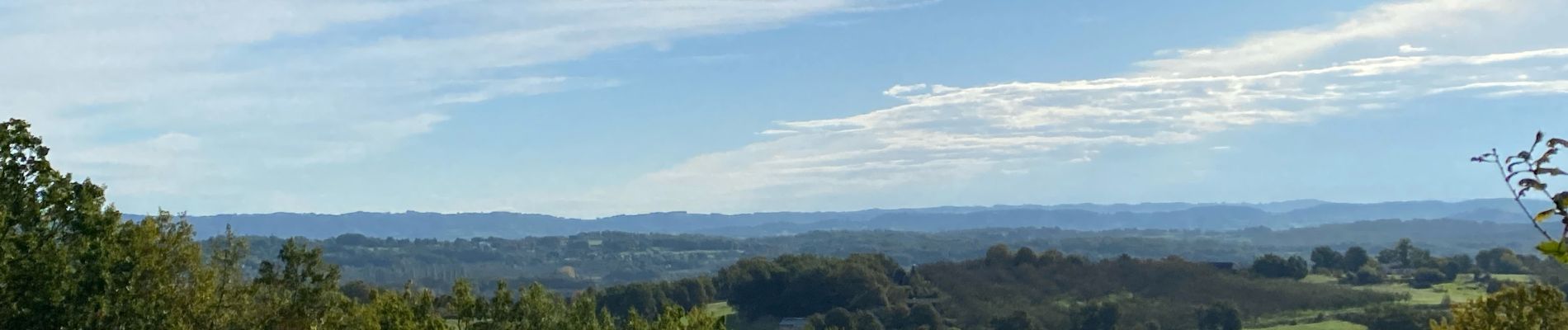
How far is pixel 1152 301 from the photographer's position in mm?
132625

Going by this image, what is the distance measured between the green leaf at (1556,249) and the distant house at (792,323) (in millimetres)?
111879

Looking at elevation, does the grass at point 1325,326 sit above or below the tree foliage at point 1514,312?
below

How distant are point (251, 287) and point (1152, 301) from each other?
113139 millimetres

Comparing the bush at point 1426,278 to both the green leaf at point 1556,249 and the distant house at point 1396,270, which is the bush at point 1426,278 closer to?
the distant house at point 1396,270

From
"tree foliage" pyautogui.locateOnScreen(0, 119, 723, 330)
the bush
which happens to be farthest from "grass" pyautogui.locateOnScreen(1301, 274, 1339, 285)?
"tree foliage" pyautogui.locateOnScreen(0, 119, 723, 330)

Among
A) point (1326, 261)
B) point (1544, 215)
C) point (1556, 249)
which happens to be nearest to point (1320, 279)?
point (1326, 261)

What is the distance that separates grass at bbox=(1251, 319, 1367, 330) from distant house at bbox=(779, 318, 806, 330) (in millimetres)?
37814

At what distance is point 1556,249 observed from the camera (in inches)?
264

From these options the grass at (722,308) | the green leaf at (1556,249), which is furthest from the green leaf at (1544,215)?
the grass at (722,308)

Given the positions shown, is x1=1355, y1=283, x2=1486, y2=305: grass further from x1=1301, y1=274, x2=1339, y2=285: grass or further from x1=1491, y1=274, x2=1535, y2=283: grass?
x1=1491, y1=274, x2=1535, y2=283: grass

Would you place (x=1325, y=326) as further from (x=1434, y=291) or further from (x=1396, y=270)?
(x=1396, y=270)

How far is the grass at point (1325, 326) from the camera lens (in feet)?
349

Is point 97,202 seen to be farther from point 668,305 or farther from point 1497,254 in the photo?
point 1497,254

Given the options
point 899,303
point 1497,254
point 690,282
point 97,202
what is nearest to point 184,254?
point 97,202
